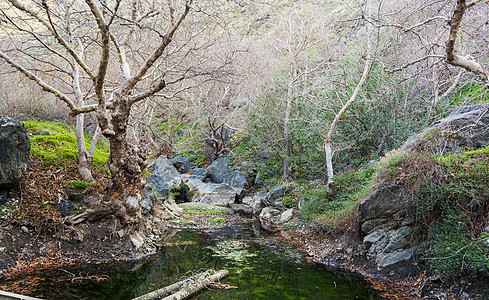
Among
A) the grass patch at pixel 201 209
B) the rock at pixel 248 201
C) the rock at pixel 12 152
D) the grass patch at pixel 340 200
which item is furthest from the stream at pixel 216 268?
the rock at pixel 248 201

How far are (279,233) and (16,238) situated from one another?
728 centimetres

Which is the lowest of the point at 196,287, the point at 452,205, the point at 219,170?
the point at 196,287

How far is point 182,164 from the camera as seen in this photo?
21.2 meters

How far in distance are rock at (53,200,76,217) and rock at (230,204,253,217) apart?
776 cm

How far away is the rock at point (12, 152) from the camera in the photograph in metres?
5.84

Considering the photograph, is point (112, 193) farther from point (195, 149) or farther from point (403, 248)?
point (195, 149)

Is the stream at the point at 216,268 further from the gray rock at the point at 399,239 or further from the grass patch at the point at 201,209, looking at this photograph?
the grass patch at the point at 201,209

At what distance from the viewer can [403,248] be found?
5.84 meters

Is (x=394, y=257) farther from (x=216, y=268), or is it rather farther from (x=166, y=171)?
(x=166, y=171)

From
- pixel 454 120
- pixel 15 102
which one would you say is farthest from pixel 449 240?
pixel 15 102

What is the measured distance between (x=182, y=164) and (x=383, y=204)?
16.9m

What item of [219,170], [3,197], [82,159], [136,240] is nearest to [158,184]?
[82,159]

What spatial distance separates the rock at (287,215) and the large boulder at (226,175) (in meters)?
5.19

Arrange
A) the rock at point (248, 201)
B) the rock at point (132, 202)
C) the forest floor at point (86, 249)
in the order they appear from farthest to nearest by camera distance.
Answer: the rock at point (248, 201) < the rock at point (132, 202) < the forest floor at point (86, 249)
